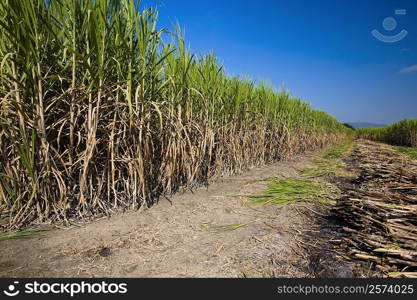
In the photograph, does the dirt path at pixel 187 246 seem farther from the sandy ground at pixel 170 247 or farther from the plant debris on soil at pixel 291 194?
the plant debris on soil at pixel 291 194

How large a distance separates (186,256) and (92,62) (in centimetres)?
149

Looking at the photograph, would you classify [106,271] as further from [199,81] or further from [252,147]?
[252,147]

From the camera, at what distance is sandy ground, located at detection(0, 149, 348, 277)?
1.12m

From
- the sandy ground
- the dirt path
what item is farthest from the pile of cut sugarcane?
Answer: the sandy ground

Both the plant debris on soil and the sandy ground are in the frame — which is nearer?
the sandy ground

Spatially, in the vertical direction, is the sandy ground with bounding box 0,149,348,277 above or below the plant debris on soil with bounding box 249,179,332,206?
below

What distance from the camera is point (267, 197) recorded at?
2.29 meters

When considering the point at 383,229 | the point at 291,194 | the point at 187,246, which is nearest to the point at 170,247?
the point at 187,246

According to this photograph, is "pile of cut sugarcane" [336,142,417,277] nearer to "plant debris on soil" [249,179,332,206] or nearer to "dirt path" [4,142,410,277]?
"dirt path" [4,142,410,277]

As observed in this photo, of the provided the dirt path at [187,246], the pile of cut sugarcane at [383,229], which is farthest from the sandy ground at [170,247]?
the pile of cut sugarcane at [383,229]

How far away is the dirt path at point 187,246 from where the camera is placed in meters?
1.13

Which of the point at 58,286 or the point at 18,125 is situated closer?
the point at 58,286

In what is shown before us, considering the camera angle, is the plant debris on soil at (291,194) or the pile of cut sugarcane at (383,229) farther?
the plant debris on soil at (291,194)

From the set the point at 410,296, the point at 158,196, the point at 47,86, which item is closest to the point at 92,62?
the point at 47,86
